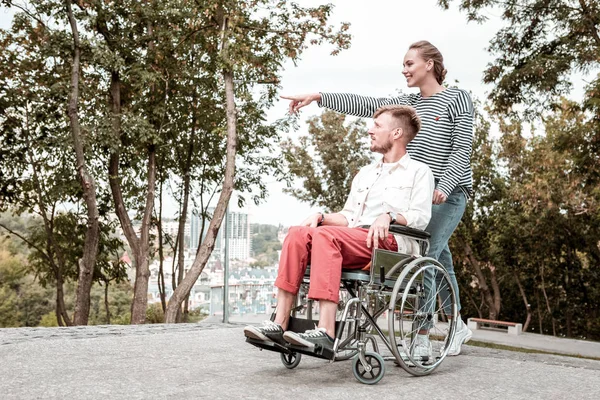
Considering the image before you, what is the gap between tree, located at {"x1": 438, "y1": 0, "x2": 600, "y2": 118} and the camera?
36.9 feet

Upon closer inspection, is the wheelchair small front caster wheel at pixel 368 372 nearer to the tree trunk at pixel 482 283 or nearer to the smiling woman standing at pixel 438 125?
the smiling woman standing at pixel 438 125

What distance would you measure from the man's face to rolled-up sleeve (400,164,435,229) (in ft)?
0.65

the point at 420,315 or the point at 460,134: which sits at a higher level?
the point at 460,134

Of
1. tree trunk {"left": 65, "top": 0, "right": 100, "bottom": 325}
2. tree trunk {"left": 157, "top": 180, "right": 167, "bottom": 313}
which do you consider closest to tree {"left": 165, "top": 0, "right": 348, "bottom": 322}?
tree trunk {"left": 65, "top": 0, "right": 100, "bottom": 325}

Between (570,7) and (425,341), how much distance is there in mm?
9972

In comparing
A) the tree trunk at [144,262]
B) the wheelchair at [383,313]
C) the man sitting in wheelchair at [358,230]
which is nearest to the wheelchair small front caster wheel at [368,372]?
the wheelchair at [383,313]

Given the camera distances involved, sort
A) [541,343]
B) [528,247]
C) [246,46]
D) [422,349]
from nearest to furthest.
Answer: [422,349] → [246,46] → [541,343] → [528,247]

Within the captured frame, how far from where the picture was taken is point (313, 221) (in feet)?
10.6

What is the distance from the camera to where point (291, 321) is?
119 inches

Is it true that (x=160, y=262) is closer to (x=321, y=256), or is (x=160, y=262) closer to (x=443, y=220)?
(x=443, y=220)

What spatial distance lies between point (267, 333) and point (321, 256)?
382 millimetres

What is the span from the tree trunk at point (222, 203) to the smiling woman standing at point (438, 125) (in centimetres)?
861

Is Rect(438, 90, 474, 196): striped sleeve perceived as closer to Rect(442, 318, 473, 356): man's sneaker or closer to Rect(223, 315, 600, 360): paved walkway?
Rect(442, 318, 473, 356): man's sneaker

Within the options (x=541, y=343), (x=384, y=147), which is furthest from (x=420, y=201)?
(x=541, y=343)
